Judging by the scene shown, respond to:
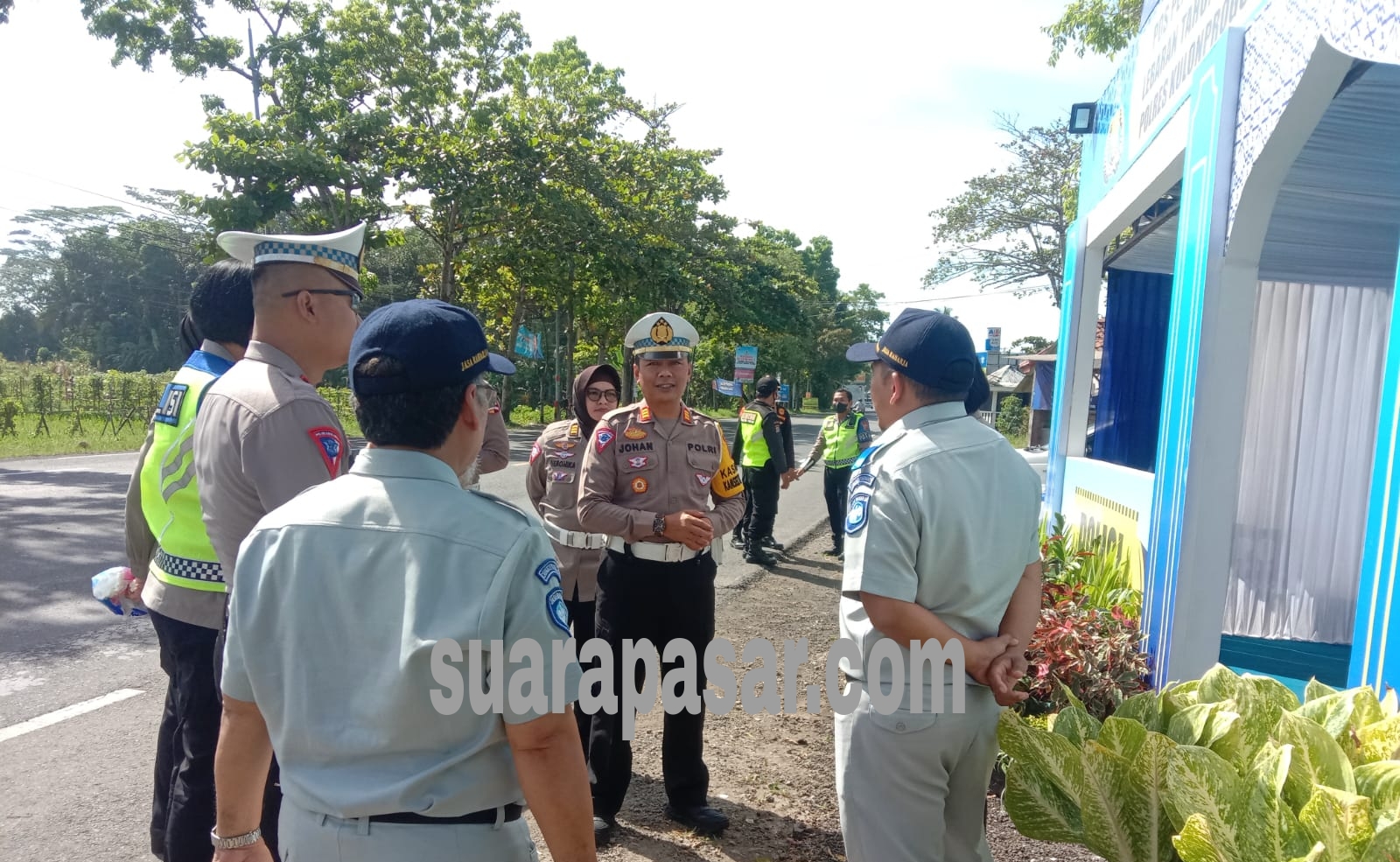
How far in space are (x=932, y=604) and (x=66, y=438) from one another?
2117cm

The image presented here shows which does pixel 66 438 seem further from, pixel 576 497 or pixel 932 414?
pixel 932 414

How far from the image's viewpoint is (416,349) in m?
1.49

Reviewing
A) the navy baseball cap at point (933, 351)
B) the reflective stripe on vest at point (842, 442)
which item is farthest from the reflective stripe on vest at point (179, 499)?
the reflective stripe on vest at point (842, 442)

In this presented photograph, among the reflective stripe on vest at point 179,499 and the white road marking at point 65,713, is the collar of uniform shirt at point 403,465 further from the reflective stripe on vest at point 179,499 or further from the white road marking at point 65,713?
the white road marking at point 65,713

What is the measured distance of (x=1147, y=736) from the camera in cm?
180

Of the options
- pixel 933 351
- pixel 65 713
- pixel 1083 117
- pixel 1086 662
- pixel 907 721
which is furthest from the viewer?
pixel 1083 117

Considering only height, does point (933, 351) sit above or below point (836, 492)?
above

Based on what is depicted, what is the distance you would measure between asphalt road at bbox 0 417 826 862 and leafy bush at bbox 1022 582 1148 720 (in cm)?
343

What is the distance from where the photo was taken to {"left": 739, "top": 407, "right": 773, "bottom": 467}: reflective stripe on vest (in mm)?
8664

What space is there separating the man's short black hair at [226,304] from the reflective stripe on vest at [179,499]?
16cm

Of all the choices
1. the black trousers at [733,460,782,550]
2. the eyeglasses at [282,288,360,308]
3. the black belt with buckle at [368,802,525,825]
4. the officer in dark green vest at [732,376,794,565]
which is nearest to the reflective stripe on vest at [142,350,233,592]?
Result: the eyeglasses at [282,288,360,308]

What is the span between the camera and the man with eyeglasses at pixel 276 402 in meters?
2.00

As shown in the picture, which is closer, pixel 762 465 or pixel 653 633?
pixel 653 633

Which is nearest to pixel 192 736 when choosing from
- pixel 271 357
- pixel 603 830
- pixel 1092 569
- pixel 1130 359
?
pixel 271 357
